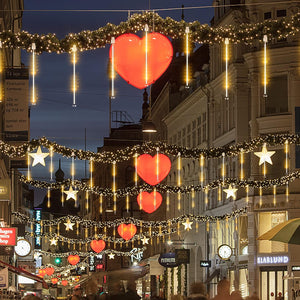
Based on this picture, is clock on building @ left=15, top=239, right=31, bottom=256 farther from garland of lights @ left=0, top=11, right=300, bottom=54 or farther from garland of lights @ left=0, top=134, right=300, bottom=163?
garland of lights @ left=0, top=11, right=300, bottom=54

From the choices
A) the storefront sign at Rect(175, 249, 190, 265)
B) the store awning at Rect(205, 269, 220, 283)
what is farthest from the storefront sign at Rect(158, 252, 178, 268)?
the store awning at Rect(205, 269, 220, 283)

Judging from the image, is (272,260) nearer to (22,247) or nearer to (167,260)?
(22,247)

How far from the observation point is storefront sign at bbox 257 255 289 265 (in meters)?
47.6

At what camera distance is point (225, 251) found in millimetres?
49281

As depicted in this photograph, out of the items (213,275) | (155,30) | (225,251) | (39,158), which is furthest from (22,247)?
(155,30)

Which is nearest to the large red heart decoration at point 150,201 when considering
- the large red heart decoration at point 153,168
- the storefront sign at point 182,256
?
the large red heart decoration at point 153,168

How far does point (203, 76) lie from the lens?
200ft

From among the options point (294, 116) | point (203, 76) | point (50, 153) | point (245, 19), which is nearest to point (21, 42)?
point (50, 153)

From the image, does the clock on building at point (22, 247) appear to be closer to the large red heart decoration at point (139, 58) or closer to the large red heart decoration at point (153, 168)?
the large red heart decoration at point (153, 168)

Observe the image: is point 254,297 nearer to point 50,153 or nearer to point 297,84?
point 50,153

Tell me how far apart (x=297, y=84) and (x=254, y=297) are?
111 feet

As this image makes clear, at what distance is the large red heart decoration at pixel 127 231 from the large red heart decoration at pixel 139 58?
35655 millimetres

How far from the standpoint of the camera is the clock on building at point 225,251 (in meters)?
49.1

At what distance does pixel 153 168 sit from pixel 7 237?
678 centimetres
